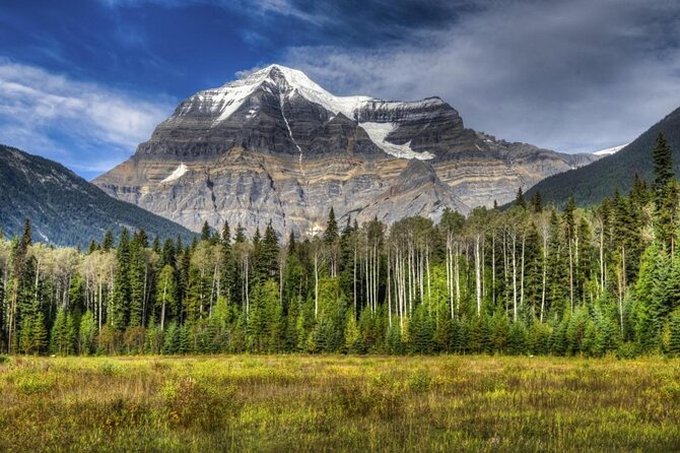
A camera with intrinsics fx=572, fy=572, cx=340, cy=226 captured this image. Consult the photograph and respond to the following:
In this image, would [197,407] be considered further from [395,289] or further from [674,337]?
[395,289]

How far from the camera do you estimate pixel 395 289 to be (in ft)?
271

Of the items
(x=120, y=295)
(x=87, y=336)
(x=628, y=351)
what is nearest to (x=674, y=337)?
(x=628, y=351)

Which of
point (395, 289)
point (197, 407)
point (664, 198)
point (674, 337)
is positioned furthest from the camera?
point (395, 289)

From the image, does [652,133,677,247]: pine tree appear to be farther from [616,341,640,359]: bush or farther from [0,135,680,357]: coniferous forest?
[616,341,640,359]: bush

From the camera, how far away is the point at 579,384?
21.4 metres

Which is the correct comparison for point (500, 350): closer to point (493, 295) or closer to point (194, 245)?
point (493, 295)

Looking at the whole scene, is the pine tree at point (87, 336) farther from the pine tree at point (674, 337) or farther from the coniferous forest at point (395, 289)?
the pine tree at point (674, 337)

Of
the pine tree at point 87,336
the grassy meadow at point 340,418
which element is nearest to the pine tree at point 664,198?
the grassy meadow at point 340,418

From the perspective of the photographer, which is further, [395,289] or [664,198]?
[395,289]

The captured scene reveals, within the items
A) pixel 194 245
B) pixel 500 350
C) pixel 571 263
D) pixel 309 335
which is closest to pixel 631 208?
pixel 571 263

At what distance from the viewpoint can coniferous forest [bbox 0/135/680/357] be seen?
182 ft

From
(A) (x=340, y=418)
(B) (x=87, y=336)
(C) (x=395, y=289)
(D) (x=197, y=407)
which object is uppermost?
(C) (x=395, y=289)

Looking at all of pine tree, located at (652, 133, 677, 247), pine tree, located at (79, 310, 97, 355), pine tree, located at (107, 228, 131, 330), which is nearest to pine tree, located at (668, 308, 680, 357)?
pine tree, located at (652, 133, 677, 247)

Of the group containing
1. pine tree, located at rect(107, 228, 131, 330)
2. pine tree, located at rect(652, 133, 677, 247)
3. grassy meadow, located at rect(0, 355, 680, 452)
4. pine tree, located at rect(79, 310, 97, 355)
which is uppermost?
pine tree, located at rect(652, 133, 677, 247)
